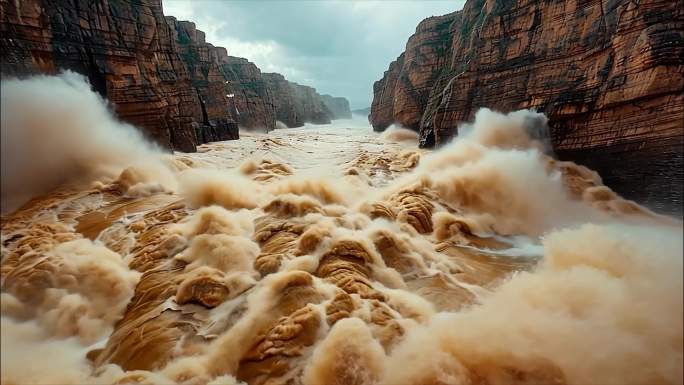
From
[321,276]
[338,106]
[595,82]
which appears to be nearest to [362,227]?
[321,276]

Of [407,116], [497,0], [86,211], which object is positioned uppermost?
[497,0]

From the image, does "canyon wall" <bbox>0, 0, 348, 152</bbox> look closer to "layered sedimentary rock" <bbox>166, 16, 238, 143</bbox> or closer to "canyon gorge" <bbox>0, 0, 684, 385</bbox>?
"canyon gorge" <bbox>0, 0, 684, 385</bbox>

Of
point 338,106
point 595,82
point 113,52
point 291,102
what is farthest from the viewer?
point 338,106

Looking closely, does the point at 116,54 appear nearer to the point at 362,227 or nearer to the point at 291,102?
the point at 362,227

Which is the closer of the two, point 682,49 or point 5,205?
point 5,205

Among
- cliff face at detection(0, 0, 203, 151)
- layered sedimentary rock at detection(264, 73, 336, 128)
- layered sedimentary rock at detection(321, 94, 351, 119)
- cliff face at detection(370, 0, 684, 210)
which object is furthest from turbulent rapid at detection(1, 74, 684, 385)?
layered sedimentary rock at detection(321, 94, 351, 119)

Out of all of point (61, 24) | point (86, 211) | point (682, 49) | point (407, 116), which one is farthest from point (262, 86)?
point (682, 49)

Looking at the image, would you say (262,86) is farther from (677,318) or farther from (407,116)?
(677,318)

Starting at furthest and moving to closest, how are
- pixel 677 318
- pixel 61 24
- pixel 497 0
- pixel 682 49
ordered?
pixel 497 0, pixel 61 24, pixel 682 49, pixel 677 318
